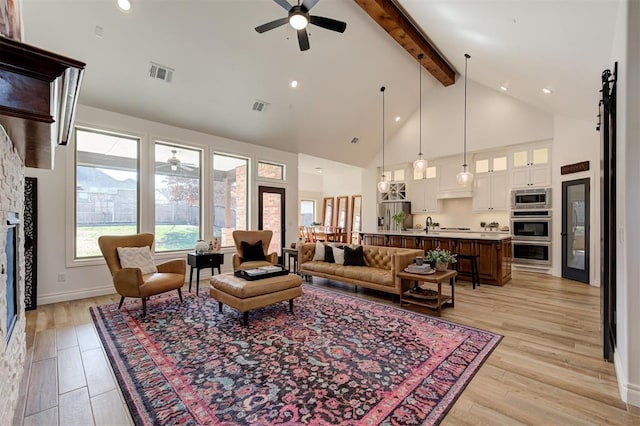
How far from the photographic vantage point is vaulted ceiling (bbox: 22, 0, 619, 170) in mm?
Result: 3287

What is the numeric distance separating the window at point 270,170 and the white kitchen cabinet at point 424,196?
384 centimetres

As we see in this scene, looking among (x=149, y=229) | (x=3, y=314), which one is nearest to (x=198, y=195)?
(x=149, y=229)

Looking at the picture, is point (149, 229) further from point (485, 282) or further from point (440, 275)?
point (485, 282)

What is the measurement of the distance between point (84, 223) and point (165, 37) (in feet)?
10.3

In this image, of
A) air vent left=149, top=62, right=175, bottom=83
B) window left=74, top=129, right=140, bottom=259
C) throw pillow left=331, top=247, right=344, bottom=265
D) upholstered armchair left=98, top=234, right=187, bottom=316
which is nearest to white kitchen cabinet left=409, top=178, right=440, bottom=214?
throw pillow left=331, top=247, right=344, bottom=265

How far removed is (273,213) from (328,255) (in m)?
2.32

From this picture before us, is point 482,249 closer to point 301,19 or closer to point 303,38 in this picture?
point 303,38

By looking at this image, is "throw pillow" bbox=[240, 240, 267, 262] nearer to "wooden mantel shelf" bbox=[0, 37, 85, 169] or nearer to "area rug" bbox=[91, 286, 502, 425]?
"area rug" bbox=[91, 286, 502, 425]

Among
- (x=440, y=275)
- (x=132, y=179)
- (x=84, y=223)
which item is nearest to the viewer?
(x=440, y=275)

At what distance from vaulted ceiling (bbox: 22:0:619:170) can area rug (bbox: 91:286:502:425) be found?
10.8ft

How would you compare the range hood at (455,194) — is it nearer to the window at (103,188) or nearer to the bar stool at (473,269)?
the bar stool at (473,269)

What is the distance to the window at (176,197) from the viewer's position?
547 centimetres

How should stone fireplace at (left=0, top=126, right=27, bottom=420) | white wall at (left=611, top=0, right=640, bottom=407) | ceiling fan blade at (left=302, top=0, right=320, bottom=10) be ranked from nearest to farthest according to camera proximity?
1. stone fireplace at (left=0, top=126, right=27, bottom=420)
2. white wall at (left=611, top=0, right=640, bottom=407)
3. ceiling fan blade at (left=302, top=0, right=320, bottom=10)

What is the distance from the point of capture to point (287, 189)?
7.44m
